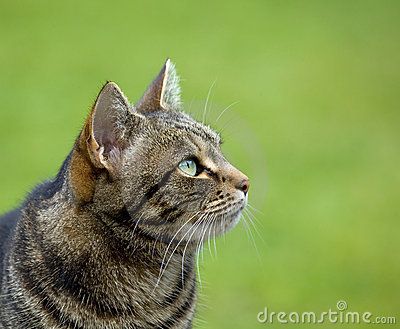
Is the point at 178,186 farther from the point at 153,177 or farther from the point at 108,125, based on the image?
the point at 108,125

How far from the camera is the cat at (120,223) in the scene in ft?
10.2

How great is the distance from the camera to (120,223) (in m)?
3.13

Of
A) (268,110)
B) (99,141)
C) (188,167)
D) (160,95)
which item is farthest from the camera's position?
(268,110)

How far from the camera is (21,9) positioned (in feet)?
35.8

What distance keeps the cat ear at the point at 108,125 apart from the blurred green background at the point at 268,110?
56 cm

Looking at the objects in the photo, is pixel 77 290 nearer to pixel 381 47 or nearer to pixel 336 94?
pixel 336 94

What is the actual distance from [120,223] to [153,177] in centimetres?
20

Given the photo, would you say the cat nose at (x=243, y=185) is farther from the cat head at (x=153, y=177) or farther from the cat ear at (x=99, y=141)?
the cat ear at (x=99, y=141)

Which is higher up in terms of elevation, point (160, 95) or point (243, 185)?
point (160, 95)

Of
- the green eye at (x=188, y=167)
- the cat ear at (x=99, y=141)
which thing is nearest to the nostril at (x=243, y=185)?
the green eye at (x=188, y=167)

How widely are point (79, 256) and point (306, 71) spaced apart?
664cm

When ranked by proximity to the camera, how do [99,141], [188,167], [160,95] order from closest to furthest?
1. [99,141]
2. [188,167]
3. [160,95]

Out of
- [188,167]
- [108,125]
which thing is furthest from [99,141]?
[188,167]

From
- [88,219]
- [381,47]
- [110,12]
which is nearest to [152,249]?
[88,219]
